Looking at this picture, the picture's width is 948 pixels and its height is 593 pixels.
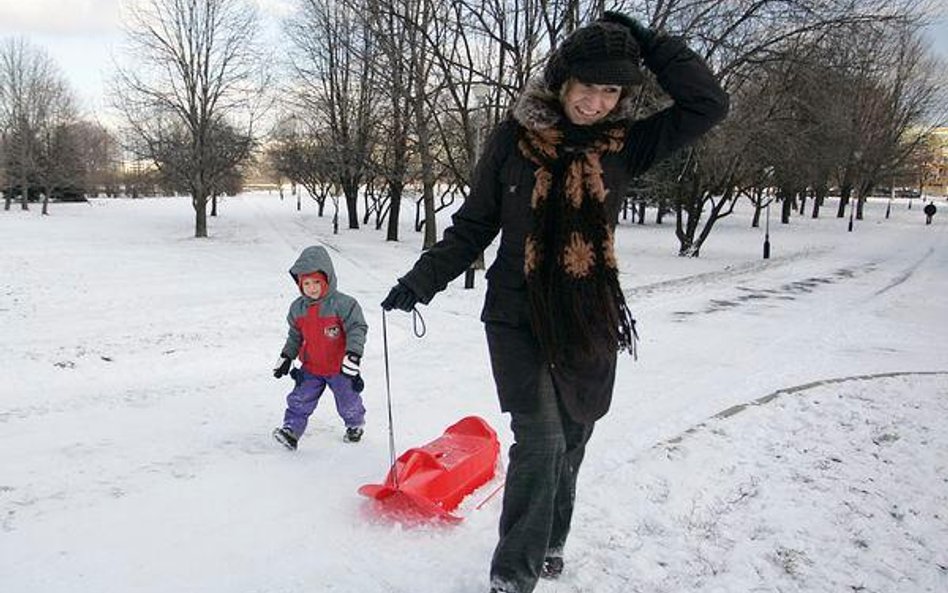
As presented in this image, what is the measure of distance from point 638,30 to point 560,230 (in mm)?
803

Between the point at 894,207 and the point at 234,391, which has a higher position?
the point at 894,207

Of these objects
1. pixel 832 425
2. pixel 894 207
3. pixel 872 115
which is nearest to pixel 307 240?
pixel 832 425

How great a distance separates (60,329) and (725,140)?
605 inches

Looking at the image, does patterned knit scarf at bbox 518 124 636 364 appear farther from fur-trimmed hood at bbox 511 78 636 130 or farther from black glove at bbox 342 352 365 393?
black glove at bbox 342 352 365 393

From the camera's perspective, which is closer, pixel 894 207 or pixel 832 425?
pixel 832 425

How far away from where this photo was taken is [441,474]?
384 cm

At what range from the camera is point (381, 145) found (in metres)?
29.1

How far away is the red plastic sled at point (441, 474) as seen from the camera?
3.62 meters

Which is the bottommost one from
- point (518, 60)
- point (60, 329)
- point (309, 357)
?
point (60, 329)

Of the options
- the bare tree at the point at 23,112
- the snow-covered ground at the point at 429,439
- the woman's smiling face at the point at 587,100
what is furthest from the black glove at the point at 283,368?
the bare tree at the point at 23,112

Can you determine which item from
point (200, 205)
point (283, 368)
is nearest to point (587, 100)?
point (283, 368)

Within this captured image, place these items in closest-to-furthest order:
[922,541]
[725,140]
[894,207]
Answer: [922,541] < [725,140] < [894,207]

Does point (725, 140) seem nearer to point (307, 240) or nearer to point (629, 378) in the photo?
point (629, 378)

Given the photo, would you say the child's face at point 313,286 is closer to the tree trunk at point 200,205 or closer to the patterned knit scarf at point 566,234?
the patterned knit scarf at point 566,234
